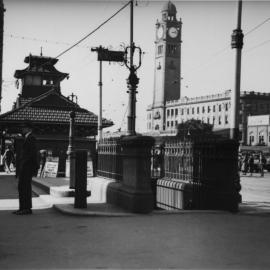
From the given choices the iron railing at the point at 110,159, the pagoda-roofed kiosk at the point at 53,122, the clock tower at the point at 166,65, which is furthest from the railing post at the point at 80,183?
the clock tower at the point at 166,65

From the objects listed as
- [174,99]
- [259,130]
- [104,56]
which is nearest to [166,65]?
[174,99]

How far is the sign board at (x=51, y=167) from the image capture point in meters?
23.9

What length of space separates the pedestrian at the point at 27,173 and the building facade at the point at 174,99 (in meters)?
112

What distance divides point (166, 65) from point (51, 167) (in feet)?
412

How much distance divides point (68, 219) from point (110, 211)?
101 cm

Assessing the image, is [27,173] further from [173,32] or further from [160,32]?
[160,32]

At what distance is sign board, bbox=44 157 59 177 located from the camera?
23866 millimetres

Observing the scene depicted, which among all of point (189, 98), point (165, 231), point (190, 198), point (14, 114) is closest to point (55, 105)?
point (14, 114)

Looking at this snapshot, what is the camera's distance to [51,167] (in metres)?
24.1

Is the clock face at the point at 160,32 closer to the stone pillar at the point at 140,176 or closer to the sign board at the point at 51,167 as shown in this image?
the sign board at the point at 51,167

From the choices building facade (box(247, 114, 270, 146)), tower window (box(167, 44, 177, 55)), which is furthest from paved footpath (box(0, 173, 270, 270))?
tower window (box(167, 44, 177, 55))

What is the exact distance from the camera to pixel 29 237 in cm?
707

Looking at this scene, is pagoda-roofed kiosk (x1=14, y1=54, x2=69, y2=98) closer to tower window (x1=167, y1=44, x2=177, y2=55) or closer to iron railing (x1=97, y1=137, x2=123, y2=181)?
iron railing (x1=97, y1=137, x2=123, y2=181)

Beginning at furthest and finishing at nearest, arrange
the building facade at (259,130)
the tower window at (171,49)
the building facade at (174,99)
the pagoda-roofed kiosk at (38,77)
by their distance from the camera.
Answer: the tower window at (171,49), the building facade at (174,99), the building facade at (259,130), the pagoda-roofed kiosk at (38,77)
